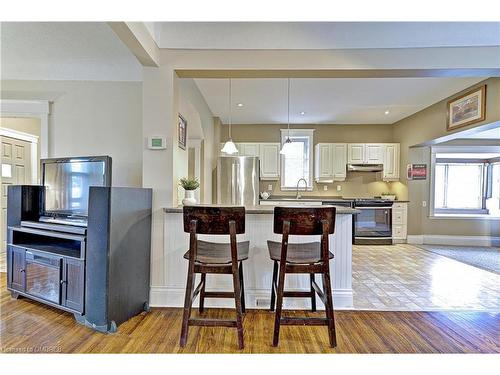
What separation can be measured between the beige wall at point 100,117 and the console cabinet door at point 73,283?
55.3 inches

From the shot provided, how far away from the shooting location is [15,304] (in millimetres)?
2682

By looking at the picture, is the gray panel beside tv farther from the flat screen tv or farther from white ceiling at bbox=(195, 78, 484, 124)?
white ceiling at bbox=(195, 78, 484, 124)

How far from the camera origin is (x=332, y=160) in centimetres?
627

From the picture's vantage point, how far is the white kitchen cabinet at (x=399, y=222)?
588 centimetres

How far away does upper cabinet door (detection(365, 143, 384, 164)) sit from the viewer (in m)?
6.24

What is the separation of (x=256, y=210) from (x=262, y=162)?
12.3 ft

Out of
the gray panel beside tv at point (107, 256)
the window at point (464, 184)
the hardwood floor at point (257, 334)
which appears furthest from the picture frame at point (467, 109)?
the gray panel beside tv at point (107, 256)

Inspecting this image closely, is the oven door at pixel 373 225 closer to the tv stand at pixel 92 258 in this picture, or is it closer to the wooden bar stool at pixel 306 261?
the wooden bar stool at pixel 306 261

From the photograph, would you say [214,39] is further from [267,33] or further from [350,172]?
[350,172]

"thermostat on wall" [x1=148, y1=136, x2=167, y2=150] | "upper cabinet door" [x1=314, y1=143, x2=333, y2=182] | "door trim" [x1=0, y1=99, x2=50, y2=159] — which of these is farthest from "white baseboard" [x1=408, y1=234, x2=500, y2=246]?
"door trim" [x1=0, y1=99, x2=50, y2=159]

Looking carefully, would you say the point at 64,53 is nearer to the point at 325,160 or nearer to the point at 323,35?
the point at 323,35

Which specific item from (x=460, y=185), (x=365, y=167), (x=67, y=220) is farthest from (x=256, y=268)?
(x=460, y=185)
